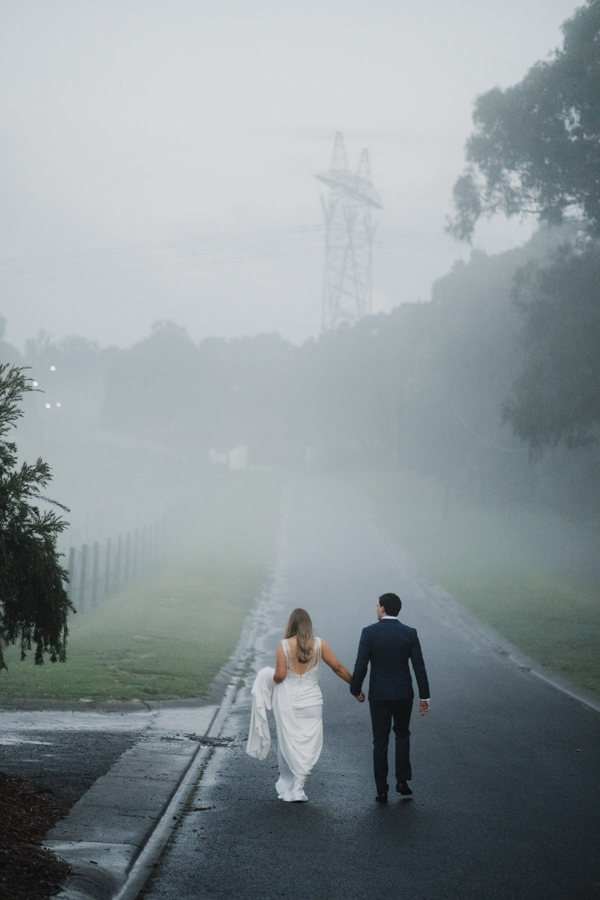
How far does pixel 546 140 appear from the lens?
29328 millimetres

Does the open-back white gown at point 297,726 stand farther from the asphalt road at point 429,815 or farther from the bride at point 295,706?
the asphalt road at point 429,815

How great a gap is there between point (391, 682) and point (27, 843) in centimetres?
333

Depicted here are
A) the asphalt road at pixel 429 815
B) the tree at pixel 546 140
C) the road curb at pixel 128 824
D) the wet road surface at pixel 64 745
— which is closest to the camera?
the road curb at pixel 128 824

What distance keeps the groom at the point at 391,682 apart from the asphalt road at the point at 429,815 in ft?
1.38

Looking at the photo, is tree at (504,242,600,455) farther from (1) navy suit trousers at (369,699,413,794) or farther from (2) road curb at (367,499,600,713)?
(1) navy suit trousers at (369,699,413,794)

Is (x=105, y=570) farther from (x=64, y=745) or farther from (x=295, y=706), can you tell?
(x=295, y=706)

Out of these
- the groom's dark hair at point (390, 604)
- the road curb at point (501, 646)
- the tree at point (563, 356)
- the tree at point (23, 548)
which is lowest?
the road curb at point (501, 646)

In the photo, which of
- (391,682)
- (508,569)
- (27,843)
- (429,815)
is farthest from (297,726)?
(508,569)

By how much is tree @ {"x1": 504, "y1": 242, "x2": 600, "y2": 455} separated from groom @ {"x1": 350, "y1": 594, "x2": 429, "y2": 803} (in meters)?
22.2

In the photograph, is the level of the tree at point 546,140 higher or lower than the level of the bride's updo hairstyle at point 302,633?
higher

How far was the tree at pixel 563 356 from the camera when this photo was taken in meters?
28.6

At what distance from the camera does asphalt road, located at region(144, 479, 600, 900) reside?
18.8 ft

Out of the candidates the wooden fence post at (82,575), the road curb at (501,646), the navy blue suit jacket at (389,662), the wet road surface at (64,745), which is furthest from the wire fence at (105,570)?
the navy blue suit jacket at (389,662)

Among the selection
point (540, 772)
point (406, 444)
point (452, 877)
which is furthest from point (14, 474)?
point (406, 444)
